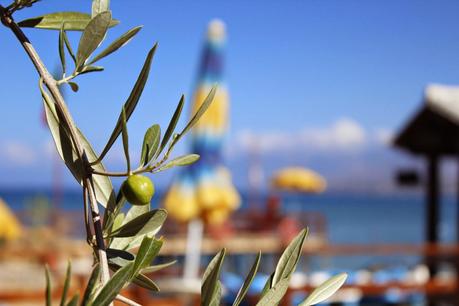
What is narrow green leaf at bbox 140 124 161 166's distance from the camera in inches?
14.1

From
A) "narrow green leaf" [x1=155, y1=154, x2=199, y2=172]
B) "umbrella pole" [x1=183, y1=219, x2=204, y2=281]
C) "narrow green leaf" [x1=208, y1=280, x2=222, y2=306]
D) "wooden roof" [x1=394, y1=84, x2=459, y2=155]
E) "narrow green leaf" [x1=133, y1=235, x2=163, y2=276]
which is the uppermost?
"wooden roof" [x1=394, y1=84, x2=459, y2=155]

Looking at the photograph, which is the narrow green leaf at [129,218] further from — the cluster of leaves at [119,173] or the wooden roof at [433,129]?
the wooden roof at [433,129]

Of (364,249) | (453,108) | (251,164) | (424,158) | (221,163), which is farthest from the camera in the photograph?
(251,164)

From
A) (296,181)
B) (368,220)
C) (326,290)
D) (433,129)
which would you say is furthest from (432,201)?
(368,220)

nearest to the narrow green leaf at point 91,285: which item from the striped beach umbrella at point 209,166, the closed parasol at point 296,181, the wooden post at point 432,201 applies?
the striped beach umbrella at point 209,166

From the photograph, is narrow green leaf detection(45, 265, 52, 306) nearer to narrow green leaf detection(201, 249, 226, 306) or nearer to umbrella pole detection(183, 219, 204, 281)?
narrow green leaf detection(201, 249, 226, 306)

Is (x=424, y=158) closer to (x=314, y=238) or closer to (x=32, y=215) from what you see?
(x=314, y=238)

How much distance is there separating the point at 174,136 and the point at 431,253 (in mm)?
5555

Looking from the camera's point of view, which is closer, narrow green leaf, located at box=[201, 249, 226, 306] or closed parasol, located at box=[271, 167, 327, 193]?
narrow green leaf, located at box=[201, 249, 226, 306]

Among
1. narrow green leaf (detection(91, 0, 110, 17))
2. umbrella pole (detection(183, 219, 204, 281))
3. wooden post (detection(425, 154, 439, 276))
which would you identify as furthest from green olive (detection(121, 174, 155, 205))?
wooden post (detection(425, 154, 439, 276))

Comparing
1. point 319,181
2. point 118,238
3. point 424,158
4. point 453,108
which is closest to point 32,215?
point 319,181

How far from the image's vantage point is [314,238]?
14656 mm

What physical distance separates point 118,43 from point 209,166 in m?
6.08

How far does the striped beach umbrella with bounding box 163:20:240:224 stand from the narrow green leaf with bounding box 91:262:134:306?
18.8 ft
